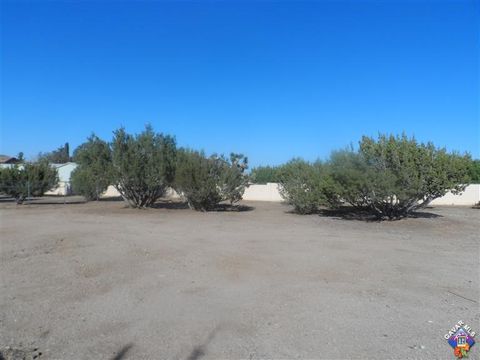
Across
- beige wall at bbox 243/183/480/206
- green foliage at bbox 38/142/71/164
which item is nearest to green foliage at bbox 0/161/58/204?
beige wall at bbox 243/183/480/206

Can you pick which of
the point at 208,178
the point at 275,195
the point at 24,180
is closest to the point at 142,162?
the point at 208,178

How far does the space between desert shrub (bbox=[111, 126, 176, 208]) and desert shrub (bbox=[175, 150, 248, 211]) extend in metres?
1.31

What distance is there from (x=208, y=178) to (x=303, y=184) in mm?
5803

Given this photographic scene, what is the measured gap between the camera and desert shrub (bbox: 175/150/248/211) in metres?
25.9

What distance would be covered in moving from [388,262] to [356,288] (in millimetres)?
2867

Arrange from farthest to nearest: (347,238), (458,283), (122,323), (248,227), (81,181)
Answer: (81,181) → (248,227) → (347,238) → (458,283) → (122,323)

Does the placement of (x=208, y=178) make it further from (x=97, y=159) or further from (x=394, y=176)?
(x=394, y=176)

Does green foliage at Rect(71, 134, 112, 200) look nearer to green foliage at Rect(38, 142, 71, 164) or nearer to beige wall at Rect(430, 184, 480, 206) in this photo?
beige wall at Rect(430, 184, 480, 206)

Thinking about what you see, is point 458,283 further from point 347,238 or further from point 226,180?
point 226,180

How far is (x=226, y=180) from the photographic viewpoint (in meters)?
26.4

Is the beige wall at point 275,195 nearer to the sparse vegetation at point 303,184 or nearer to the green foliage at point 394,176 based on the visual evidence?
the sparse vegetation at point 303,184

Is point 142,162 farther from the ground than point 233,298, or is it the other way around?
point 142,162

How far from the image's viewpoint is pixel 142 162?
27.5 m

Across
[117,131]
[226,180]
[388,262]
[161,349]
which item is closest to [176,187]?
[226,180]
